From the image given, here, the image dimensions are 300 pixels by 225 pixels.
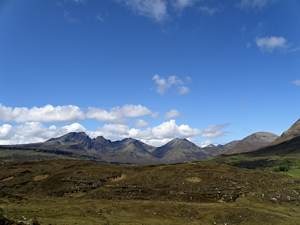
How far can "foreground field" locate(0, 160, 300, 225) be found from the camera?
2899 inches

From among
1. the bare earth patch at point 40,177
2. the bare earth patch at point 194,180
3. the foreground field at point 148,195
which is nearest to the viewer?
the foreground field at point 148,195

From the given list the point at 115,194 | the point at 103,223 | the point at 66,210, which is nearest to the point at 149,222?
the point at 103,223

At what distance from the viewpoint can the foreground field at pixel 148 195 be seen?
73625 millimetres

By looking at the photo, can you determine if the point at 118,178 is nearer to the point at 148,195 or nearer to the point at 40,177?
the point at 148,195

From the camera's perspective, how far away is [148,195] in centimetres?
9944

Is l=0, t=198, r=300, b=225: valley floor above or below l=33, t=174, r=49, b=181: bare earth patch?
below

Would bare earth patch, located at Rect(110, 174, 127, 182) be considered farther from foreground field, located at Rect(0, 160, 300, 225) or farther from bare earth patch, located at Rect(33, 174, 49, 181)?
bare earth patch, located at Rect(33, 174, 49, 181)

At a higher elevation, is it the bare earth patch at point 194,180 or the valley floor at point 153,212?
the bare earth patch at point 194,180

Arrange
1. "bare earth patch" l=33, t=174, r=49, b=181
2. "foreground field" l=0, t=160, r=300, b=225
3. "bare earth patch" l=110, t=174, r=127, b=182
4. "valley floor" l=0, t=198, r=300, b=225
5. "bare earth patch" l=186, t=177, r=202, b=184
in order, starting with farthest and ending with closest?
"bare earth patch" l=33, t=174, r=49, b=181 < "bare earth patch" l=110, t=174, r=127, b=182 < "bare earth patch" l=186, t=177, r=202, b=184 < "foreground field" l=0, t=160, r=300, b=225 < "valley floor" l=0, t=198, r=300, b=225

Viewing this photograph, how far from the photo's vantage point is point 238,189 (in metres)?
100

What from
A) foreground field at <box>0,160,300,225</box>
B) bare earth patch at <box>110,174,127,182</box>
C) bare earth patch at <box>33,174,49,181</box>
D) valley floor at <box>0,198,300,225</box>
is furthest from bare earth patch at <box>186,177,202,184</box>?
bare earth patch at <box>33,174,49,181</box>

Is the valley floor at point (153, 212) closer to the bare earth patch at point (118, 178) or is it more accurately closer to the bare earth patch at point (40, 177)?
the bare earth patch at point (118, 178)

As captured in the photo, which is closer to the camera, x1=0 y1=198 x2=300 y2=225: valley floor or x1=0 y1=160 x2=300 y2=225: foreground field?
x1=0 y1=198 x2=300 y2=225: valley floor

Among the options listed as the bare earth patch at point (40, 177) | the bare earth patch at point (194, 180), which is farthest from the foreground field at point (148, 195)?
the bare earth patch at point (194, 180)
